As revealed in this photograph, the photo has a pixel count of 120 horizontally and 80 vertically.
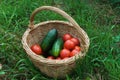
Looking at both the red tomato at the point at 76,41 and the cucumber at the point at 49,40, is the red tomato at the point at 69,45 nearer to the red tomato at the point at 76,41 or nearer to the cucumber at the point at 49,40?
the red tomato at the point at 76,41

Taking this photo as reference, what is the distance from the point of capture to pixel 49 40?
3508 millimetres

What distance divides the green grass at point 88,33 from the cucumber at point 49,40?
0.22 meters

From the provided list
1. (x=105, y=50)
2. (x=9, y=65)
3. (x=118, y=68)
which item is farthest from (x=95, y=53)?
(x=9, y=65)

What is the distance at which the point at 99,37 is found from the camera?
3.66 m

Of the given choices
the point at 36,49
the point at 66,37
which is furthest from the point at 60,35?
the point at 36,49

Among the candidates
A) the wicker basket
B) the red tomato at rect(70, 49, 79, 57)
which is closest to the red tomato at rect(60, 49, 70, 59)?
the red tomato at rect(70, 49, 79, 57)

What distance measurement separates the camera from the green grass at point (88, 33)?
3312mm

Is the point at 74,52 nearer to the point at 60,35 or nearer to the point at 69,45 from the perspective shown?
the point at 69,45

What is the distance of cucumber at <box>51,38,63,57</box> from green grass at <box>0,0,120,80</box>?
252 mm

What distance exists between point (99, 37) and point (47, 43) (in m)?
0.60

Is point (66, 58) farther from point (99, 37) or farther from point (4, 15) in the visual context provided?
point (4, 15)

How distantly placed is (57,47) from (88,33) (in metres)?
0.51

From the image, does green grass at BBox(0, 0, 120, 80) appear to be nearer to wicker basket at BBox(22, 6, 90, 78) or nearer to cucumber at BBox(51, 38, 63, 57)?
wicker basket at BBox(22, 6, 90, 78)

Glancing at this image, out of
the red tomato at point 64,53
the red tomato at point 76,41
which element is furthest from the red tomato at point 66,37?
the red tomato at point 64,53
